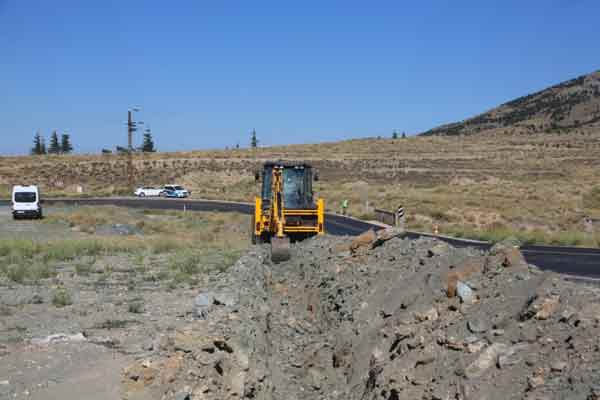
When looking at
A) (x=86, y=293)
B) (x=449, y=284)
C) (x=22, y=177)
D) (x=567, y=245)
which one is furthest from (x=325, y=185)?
(x=449, y=284)

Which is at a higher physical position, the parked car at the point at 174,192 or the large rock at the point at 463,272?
the large rock at the point at 463,272

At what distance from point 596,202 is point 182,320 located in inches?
1896

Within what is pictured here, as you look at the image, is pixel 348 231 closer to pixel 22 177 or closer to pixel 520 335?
pixel 520 335

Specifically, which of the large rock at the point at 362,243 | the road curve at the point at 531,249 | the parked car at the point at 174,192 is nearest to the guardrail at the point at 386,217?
the road curve at the point at 531,249

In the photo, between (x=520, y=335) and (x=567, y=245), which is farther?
(x=567, y=245)

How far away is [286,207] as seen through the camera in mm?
24797

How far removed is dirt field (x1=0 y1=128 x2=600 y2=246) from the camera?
49.2m

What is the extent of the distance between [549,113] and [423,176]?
290 ft

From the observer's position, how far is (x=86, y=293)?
18.2 m

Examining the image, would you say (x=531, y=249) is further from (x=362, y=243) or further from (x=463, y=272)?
(x=463, y=272)

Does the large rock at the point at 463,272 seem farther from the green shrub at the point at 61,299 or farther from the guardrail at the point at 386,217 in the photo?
the guardrail at the point at 386,217

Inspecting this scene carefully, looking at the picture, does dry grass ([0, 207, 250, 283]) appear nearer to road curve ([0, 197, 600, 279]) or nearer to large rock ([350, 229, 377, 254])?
large rock ([350, 229, 377, 254])

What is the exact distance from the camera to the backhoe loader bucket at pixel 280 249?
2316 cm

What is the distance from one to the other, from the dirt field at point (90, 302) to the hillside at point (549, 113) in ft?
398
